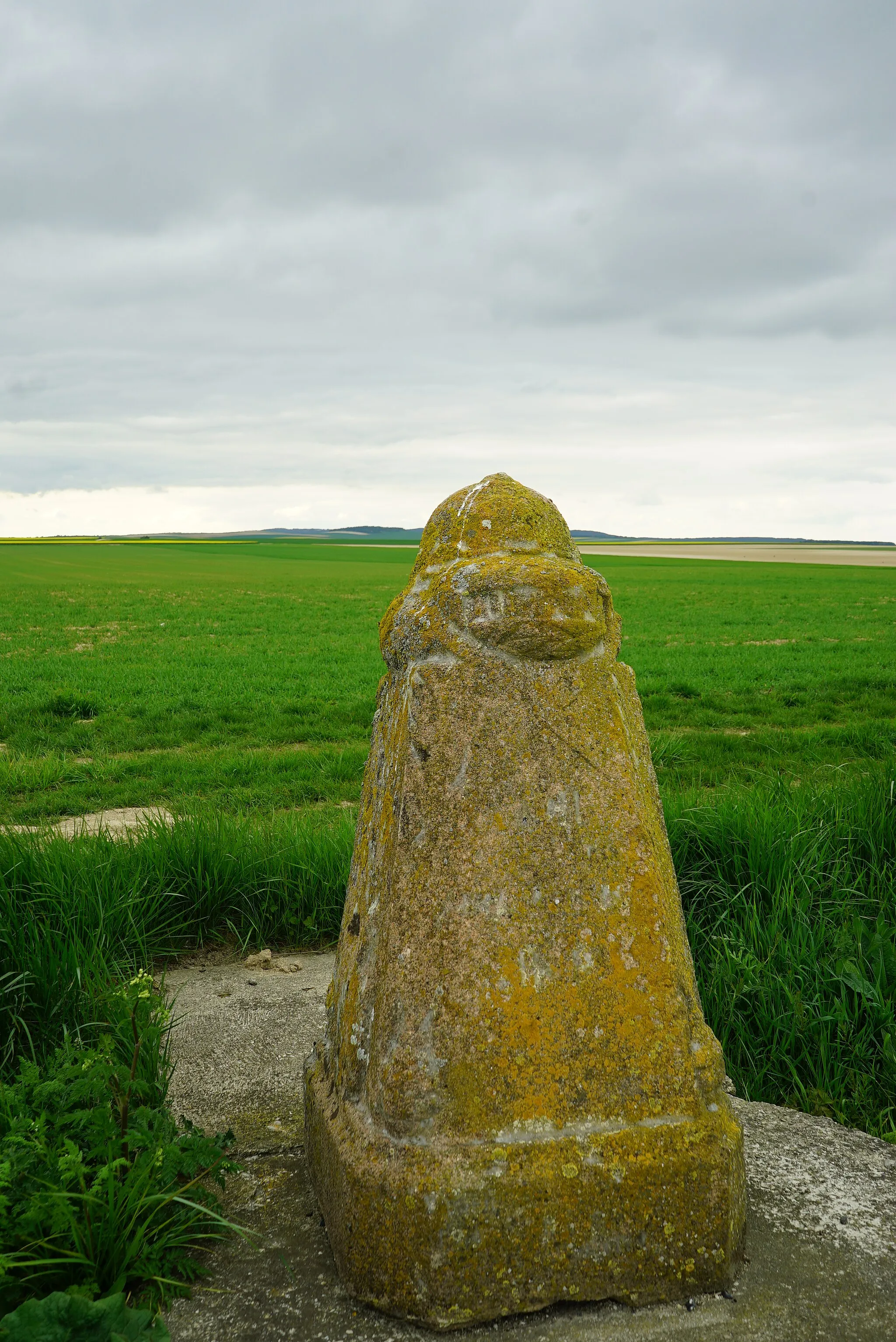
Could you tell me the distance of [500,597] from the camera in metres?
2.42

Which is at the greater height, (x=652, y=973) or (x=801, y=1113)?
(x=652, y=973)

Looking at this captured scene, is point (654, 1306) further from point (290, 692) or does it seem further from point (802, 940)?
point (290, 692)

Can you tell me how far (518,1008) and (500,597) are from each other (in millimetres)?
1008

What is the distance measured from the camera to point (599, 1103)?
2.24 metres

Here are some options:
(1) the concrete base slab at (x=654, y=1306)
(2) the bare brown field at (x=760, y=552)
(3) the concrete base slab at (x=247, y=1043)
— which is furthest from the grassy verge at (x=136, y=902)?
(2) the bare brown field at (x=760, y=552)

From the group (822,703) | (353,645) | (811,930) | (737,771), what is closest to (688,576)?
(353,645)

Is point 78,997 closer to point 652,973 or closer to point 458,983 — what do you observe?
point 458,983

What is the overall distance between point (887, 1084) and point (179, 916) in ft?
10.00

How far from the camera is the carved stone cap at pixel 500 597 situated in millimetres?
2410

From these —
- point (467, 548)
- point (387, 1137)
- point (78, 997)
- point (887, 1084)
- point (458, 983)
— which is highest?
point (467, 548)

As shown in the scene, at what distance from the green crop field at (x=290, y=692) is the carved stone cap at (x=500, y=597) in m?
3.65

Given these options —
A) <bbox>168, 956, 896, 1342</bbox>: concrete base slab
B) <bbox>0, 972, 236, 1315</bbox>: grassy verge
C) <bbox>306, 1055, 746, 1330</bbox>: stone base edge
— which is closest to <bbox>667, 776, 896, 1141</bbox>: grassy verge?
<bbox>168, 956, 896, 1342</bbox>: concrete base slab

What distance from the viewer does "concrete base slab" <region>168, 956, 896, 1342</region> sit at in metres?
2.10

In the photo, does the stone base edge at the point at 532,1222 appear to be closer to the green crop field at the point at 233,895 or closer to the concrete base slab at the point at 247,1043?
the green crop field at the point at 233,895
